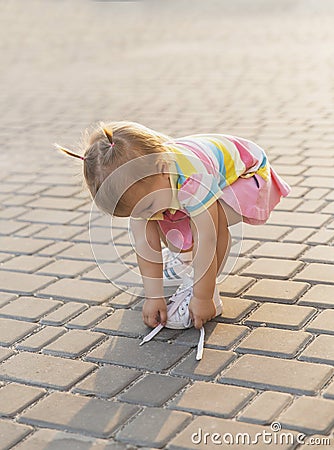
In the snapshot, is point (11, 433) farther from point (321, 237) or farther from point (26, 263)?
point (321, 237)

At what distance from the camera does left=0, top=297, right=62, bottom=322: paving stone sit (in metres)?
3.48

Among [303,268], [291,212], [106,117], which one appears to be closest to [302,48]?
[106,117]

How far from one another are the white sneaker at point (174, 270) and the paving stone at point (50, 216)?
1121mm

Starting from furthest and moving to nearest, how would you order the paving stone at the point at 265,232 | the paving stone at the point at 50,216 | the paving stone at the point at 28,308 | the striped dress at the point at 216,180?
the paving stone at the point at 50,216 → the paving stone at the point at 265,232 → the paving stone at the point at 28,308 → the striped dress at the point at 216,180

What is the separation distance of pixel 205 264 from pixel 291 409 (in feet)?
2.40

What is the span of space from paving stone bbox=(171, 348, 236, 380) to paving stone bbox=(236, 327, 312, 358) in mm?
74

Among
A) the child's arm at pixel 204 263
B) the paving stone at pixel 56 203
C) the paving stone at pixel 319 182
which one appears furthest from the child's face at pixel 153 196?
the paving stone at pixel 319 182

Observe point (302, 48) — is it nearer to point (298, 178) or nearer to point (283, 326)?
point (298, 178)

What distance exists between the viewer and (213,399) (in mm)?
2715

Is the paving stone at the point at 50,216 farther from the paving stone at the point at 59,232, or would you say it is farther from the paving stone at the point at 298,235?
the paving stone at the point at 298,235

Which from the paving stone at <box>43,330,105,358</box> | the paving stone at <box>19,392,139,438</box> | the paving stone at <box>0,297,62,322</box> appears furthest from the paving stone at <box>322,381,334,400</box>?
the paving stone at <box>0,297,62,322</box>

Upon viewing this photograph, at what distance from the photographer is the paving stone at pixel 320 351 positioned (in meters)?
2.92

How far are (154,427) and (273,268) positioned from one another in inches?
53.5

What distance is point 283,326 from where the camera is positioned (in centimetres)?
319
